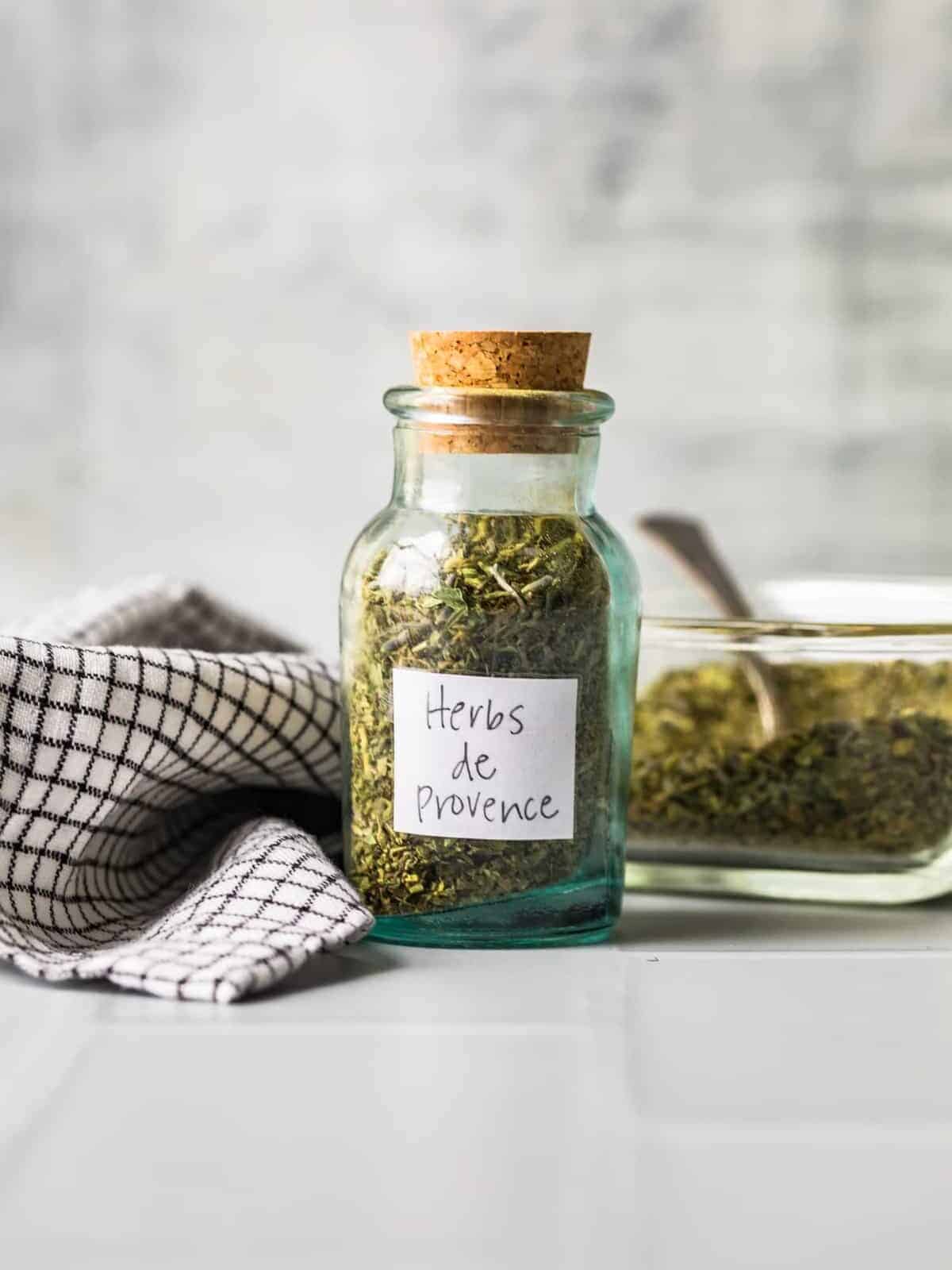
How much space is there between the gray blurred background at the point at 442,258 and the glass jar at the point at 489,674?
1.57 ft

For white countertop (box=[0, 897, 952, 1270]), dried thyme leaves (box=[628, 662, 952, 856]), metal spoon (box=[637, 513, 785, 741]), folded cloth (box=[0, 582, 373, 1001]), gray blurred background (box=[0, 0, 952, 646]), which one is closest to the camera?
white countertop (box=[0, 897, 952, 1270])

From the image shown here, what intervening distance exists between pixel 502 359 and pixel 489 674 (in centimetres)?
12

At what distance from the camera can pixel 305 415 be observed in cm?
112

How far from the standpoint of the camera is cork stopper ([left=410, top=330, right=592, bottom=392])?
59 cm

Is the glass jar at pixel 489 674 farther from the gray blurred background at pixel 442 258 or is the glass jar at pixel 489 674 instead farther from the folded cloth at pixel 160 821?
the gray blurred background at pixel 442 258

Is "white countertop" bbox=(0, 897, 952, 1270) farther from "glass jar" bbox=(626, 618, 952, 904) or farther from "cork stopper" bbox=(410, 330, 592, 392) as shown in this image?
"cork stopper" bbox=(410, 330, 592, 392)

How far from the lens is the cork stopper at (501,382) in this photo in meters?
0.59

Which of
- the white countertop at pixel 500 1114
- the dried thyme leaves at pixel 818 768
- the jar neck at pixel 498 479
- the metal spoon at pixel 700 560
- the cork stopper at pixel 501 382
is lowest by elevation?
the white countertop at pixel 500 1114

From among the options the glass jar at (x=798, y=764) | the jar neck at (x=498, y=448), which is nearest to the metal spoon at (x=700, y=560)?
the glass jar at (x=798, y=764)

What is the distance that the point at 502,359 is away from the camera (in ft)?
1.94

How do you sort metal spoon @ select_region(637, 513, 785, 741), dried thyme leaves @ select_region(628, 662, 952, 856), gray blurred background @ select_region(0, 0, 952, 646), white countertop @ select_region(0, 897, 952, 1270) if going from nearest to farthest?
white countertop @ select_region(0, 897, 952, 1270), dried thyme leaves @ select_region(628, 662, 952, 856), metal spoon @ select_region(637, 513, 785, 741), gray blurred background @ select_region(0, 0, 952, 646)

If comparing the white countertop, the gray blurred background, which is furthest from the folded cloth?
the gray blurred background

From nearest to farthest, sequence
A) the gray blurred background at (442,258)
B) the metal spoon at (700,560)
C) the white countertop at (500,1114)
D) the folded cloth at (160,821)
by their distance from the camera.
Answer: the white countertop at (500,1114) < the folded cloth at (160,821) < the metal spoon at (700,560) < the gray blurred background at (442,258)

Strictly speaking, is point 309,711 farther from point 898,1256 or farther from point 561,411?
point 898,1256
